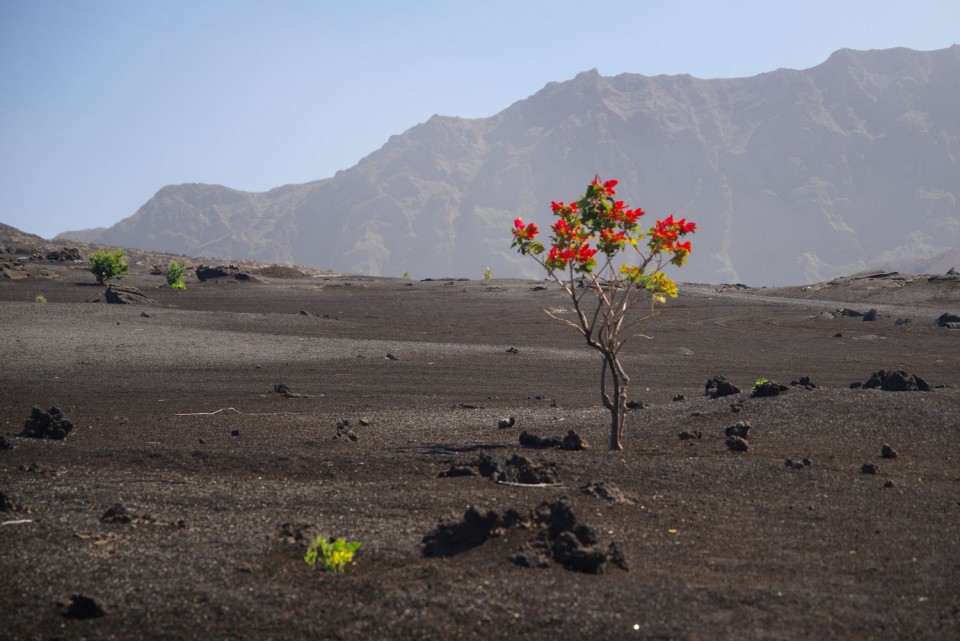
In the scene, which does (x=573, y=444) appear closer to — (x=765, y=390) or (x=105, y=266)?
(x=765, y=390)

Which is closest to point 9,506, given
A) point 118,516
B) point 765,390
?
point 118,516

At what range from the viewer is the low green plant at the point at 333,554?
21.1 feet

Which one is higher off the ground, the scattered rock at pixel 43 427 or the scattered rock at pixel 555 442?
the scattered rock at pixel 555 442

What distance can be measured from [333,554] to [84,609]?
1.61 m

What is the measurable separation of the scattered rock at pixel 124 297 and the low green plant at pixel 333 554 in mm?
26585

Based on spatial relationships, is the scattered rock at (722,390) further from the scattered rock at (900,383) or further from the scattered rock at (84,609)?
the scattered rock at (84,609)

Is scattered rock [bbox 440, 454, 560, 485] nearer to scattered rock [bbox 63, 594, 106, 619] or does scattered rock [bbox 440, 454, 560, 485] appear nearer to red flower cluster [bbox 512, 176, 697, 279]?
red flower cluster [bbox 512, 176, 697, 279]

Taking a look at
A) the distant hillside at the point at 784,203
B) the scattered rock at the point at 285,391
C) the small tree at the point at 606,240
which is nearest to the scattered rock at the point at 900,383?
the small tree at the point at 606,240

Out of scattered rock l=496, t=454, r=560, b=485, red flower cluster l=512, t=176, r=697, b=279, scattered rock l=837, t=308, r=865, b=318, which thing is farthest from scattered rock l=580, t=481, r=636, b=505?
scattered rock l=837, t=308, r=865, b=318

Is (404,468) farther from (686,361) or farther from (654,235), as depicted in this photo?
(686,361)

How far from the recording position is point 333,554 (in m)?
6.43

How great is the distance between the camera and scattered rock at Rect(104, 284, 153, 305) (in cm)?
3111

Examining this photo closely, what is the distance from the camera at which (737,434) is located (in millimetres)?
11008

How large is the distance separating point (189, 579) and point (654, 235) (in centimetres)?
604
